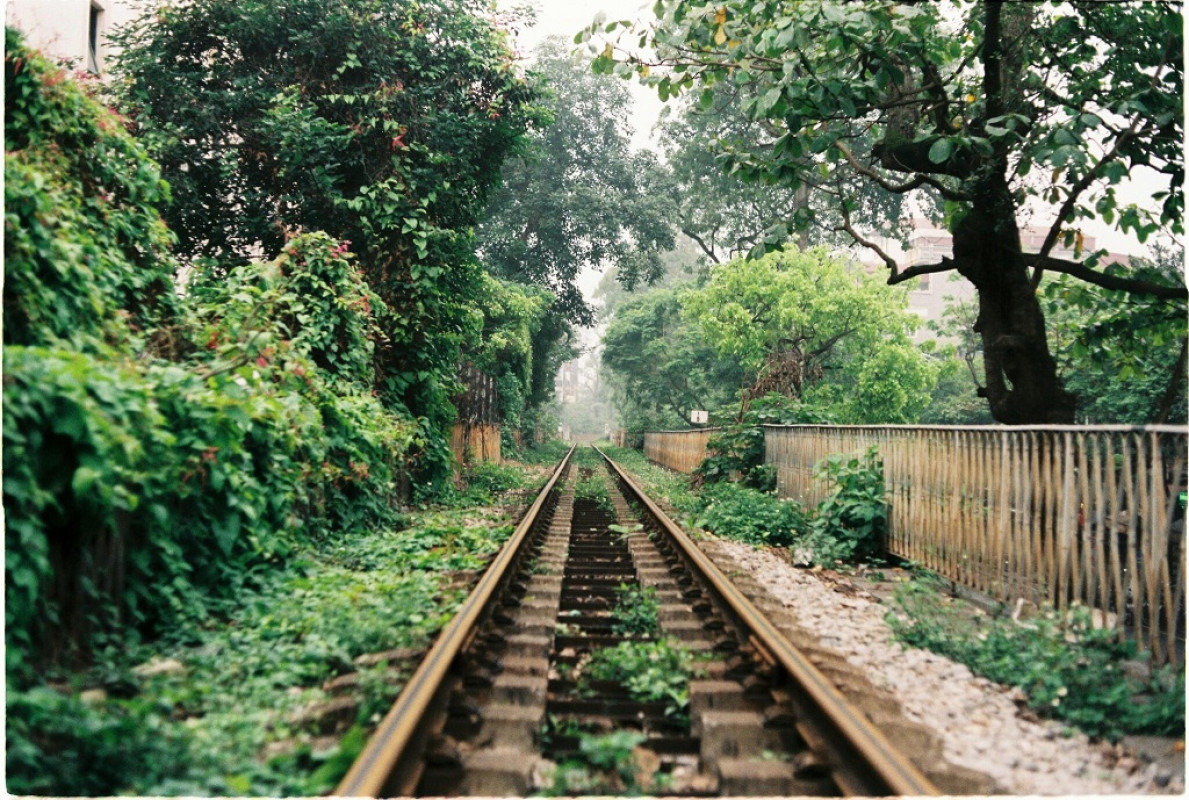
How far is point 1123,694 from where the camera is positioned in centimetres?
359

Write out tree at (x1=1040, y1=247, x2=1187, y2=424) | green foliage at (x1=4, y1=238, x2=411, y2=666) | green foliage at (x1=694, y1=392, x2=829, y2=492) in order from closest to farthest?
green foliage at (x1=4, y1=238, x2=411, y2=666) → tree at (x1=1040, y1=247, x2=1187, y2=424) → green foliage at (x1=694, y1=392, x2=829, y2=492)

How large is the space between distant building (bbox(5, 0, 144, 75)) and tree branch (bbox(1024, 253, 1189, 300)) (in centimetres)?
887

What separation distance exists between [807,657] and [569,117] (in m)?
29.5

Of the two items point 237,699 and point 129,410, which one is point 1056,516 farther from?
point 129,410

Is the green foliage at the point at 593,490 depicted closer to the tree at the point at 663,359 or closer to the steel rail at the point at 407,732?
the steel rail at the point at 407,732

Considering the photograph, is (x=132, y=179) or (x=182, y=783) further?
(x=132, y=179)

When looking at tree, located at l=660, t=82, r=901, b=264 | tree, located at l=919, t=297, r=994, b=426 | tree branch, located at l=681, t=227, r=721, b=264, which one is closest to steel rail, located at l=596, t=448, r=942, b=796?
tree, located at l=919, t=297, r=994, b=426

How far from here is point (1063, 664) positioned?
3.99m

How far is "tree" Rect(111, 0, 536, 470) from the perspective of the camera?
1009 cm

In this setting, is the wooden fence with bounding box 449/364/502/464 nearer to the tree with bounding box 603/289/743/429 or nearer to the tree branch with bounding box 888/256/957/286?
the tree branch with bounding box 888/256/957/286

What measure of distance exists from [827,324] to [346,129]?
48.9 ft

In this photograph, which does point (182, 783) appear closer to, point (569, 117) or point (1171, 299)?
point (1171, 299)

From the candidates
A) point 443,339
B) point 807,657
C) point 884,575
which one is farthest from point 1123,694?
point 443,339

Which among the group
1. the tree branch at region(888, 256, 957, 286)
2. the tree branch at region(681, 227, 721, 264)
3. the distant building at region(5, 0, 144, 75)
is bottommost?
the tree branch at region(888, 256, 957, 286)
